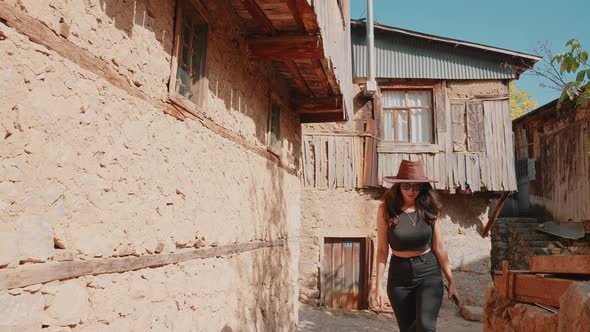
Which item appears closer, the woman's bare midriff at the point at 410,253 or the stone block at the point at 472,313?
the woman's bare midriff at the point at 410,253

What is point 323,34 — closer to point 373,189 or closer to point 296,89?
point 296,89

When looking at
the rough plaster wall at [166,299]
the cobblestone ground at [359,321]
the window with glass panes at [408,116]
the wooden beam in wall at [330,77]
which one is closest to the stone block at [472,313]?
the cobblestone ground at [359,321]

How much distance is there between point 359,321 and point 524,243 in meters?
Answer: 6.14

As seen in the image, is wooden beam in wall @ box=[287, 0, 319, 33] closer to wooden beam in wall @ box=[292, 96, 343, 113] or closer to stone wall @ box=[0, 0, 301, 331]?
stone wall @ box=[0, 0, 301, 331]

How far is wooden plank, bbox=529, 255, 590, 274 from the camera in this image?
3.08 m

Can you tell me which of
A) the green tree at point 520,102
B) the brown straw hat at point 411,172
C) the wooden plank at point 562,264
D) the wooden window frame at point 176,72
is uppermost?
the green tree at point 520,102

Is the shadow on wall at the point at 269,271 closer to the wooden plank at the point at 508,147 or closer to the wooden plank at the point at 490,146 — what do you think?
the wooden plank at the point at 490,146

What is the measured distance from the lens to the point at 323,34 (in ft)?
14.3

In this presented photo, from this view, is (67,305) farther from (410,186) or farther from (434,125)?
(434,125)

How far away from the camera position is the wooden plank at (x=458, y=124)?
1098 cm

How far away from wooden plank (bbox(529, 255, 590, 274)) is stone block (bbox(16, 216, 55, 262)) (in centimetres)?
337

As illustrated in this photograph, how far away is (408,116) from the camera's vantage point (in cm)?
1123

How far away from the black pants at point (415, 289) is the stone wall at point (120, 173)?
157cm

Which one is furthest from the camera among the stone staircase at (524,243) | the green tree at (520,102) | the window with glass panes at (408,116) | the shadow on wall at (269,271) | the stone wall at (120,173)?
the green tree at (520,102)
